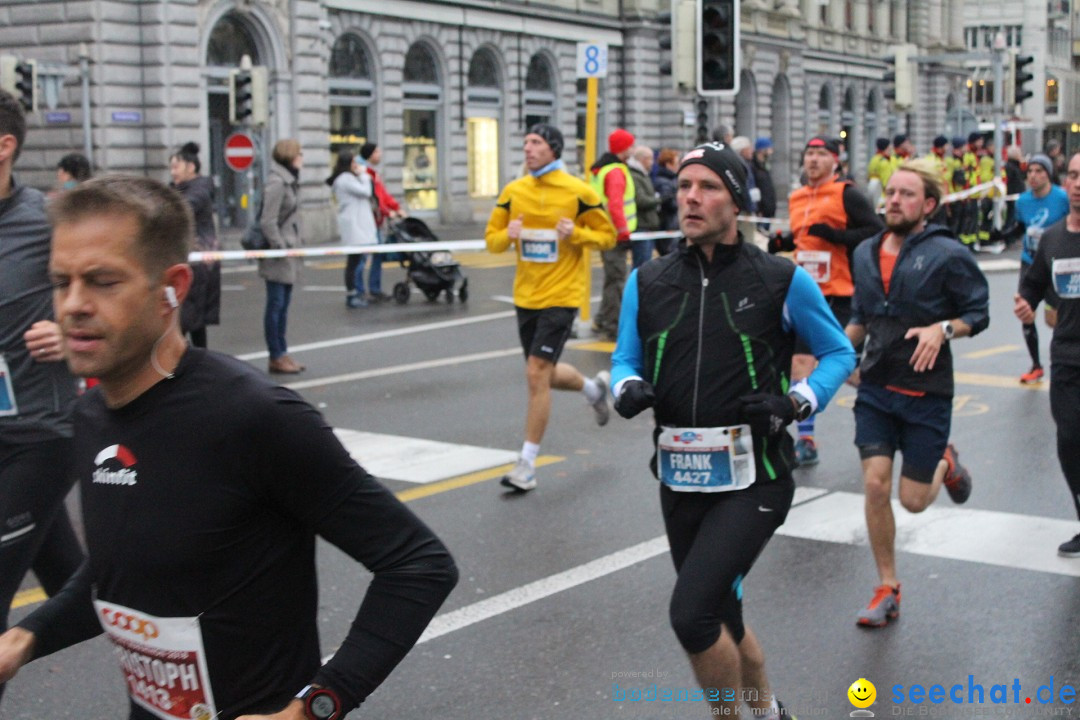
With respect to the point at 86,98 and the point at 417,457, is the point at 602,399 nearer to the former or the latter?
the point at 417,457

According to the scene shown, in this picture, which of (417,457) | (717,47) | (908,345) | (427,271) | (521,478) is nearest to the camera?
(908,345)

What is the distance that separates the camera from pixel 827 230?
8.35 m

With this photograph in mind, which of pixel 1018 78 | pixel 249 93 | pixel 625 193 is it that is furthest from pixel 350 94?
pixel 625 193

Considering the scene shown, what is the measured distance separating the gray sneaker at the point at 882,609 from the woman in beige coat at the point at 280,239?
25.0 feet

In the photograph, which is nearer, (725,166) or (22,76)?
(725,166)

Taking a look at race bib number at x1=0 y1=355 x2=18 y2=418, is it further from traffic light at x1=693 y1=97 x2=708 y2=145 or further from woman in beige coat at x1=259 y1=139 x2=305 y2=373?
traffic light at x1=693 y1=97 x2=708 y2=145

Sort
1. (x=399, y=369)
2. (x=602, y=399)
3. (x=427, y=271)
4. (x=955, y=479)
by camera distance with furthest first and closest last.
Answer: (x=427, y=271) < (x=399, y=369) < (x=602, y=399) < (x=955, y=479)

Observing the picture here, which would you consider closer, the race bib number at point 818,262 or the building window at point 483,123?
the race bib number at point 818,262

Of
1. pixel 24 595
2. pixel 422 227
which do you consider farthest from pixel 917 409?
pixel 422 227

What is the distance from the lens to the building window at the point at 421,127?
35344 mm

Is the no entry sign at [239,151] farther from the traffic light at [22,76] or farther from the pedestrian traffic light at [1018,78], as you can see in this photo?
the pedestrian traffic light at [1018,78]

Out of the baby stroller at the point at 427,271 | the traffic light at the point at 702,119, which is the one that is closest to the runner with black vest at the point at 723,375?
the traffic light at the point at 702,119

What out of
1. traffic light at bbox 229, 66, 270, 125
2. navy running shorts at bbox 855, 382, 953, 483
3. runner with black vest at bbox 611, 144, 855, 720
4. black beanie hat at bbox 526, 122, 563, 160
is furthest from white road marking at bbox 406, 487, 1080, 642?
traffic light at bbox 229, 66, 270, 125

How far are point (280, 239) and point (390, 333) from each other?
241cm
